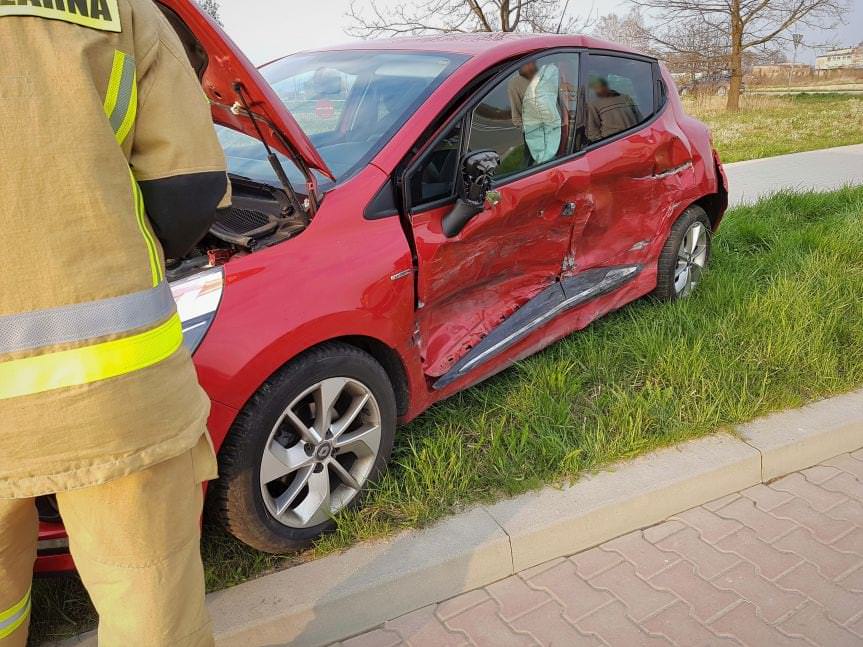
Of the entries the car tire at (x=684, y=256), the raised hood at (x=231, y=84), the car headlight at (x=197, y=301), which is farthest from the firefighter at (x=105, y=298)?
the car tire at (x=684, y=256)

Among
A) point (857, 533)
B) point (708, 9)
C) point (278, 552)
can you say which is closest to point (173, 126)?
point (278, 552)

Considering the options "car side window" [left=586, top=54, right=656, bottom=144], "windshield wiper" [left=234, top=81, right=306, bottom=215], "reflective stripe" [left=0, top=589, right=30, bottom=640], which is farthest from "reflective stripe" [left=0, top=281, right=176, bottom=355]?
"car side window" [left=586, top=54, right=656, bottom=144]

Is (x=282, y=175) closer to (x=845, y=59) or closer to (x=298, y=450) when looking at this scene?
(x=298, y=450)

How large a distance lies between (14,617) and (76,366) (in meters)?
0.72

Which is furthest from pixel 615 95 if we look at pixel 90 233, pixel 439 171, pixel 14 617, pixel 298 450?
pixel 14 617

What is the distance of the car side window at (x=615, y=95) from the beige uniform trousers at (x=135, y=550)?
2.71 metres

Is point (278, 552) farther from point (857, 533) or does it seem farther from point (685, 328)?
point (685, 328)

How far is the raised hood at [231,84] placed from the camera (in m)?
1.76

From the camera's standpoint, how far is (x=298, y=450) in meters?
2.38

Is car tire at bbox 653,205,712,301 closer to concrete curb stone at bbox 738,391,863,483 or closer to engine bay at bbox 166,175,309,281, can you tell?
concrete curb stone at bbox 738,391,863,483

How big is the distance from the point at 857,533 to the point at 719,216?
7.99 ft

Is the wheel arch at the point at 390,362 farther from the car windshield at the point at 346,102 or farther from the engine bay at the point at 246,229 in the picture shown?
the car windshield at the point at 346,102

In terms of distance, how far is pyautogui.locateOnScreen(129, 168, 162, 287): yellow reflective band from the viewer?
1331 mm

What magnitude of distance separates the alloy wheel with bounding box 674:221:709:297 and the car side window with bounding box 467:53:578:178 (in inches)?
47.8
